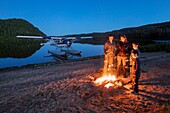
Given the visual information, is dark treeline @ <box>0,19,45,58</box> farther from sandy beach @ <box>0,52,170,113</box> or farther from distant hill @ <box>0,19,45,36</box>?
sandy beach @ <box>0,52,170,113</box>

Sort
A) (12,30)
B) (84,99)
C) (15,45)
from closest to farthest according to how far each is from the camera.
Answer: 1. (84,99)
2. (15,45)
3. (12,30)

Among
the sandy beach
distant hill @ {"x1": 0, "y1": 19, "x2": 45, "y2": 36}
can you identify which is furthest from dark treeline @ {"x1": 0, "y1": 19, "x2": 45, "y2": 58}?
the sandy beach

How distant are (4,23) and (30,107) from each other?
178214mm

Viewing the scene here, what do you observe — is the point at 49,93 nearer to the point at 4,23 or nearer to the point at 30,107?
the point at 30,107

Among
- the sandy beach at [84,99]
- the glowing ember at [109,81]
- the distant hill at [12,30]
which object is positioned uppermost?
the distant hill at [12,30]

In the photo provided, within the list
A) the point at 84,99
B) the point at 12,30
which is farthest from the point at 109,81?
the point at 12,30

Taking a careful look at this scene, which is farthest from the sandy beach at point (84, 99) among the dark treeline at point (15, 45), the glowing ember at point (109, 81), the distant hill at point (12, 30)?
the distant hill at point (12, 30)

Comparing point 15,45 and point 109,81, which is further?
point 15,45

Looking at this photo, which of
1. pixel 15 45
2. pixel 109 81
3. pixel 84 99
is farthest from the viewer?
pixel 15 45

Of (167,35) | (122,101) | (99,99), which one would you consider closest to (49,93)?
(99,99)

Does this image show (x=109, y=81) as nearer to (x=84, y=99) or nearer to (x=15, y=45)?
(x=84, y=99)

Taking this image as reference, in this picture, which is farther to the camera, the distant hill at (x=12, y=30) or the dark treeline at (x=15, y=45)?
the distant hill at (x=12, y=30)

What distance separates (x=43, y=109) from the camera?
689 centimetres

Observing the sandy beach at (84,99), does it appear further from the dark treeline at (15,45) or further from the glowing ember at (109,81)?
the dark treeline at (15,45)
